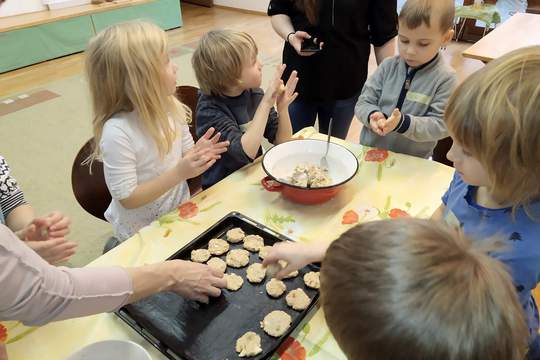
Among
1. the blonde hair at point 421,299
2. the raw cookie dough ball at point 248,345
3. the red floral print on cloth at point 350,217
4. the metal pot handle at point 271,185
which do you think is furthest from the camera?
the metal pot handle at point 271,185

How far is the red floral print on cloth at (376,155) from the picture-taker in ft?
4.26

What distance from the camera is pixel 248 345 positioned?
2.43ft

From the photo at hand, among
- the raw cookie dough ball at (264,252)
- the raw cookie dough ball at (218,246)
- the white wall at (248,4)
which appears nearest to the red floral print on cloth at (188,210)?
the raw cookie dough ball at (218,246)

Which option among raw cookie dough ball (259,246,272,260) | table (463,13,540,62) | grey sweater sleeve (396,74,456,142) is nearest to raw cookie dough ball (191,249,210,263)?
raw cookie dough ball (259,246,272,260)

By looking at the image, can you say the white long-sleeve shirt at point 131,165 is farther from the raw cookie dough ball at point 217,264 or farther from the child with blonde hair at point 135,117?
the raw cookie dough ball at point 217,264

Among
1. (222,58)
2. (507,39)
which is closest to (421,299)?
(222,58)

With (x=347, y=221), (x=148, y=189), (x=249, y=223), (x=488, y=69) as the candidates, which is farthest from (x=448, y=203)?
(x=148, y=189)

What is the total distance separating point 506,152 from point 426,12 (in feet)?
2.37

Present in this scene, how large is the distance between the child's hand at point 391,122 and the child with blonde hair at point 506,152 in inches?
15.8

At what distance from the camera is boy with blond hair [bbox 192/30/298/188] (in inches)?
50.1

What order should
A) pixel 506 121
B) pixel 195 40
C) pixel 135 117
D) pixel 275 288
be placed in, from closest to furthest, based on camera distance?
pixel 506 121
pixel 275 288
pixel 135 117
pixel 195 40

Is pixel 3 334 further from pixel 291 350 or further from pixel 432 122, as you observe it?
pixel 432 122

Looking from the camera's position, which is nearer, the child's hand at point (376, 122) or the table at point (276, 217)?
the table at point (276, 217)

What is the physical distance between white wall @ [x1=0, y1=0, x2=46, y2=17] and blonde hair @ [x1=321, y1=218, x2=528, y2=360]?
486cm
